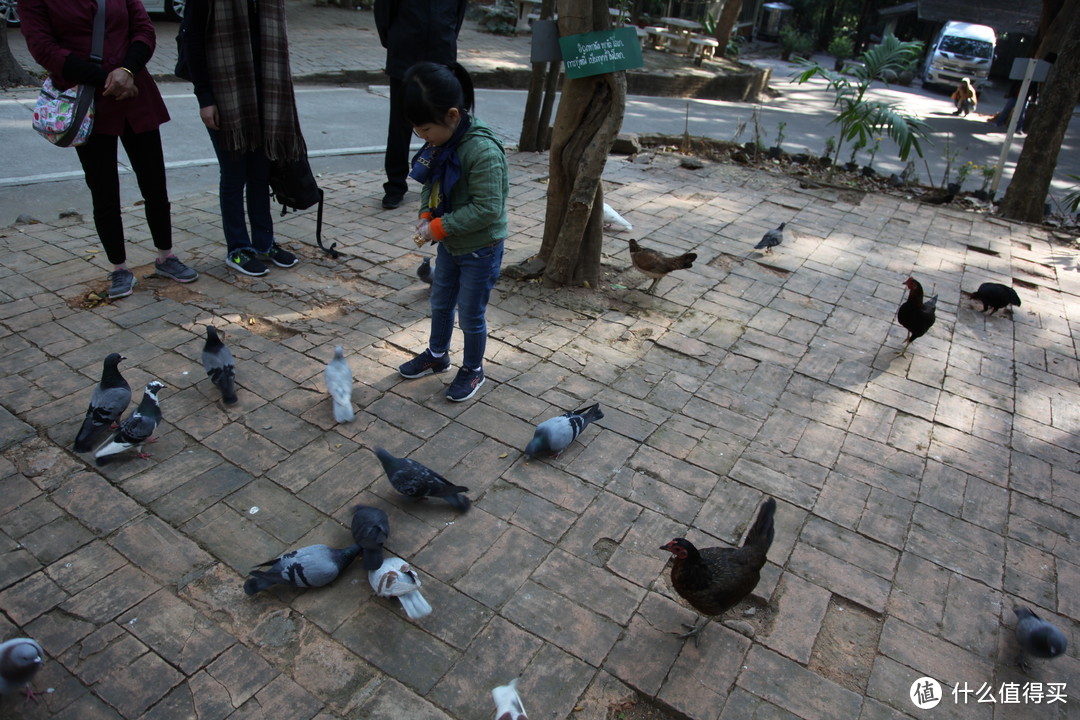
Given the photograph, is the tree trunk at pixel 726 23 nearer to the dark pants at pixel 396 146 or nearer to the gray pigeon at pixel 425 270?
the dark pants at pixel 396 146

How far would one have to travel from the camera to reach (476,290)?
362 centimetres

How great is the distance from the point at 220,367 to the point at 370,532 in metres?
1.53

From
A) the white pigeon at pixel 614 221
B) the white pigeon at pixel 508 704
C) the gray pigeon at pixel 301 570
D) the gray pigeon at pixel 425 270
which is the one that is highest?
the white pigeon at pixel 614 221

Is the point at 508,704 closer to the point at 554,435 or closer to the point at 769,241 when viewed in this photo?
the point at 554,435

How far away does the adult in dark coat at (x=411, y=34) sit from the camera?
6.11 m

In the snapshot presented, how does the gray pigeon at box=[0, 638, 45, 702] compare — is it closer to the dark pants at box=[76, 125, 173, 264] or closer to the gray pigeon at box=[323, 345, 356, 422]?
the gray pigeon at box=[323, 345, 356, 422]

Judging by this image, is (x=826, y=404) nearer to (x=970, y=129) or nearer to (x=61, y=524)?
(x=61, y=524)

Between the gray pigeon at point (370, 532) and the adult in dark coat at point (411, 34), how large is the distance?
4.40 m

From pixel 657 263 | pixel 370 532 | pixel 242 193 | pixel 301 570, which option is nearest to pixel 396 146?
pixel 242 193

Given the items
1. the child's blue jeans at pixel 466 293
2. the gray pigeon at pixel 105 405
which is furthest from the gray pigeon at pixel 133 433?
the child's blue jeans at pixel 466 293

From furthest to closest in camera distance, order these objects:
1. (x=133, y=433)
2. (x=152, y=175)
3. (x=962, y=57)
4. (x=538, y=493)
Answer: (x=962, y=57) < (x=152, y=175) < (x=538, y=493) < (x=133, y=433)

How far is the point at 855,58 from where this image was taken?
29109 mm

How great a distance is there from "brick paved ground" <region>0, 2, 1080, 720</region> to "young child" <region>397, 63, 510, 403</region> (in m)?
0.67

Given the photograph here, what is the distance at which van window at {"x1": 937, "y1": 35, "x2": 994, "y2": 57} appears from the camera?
928 inches
